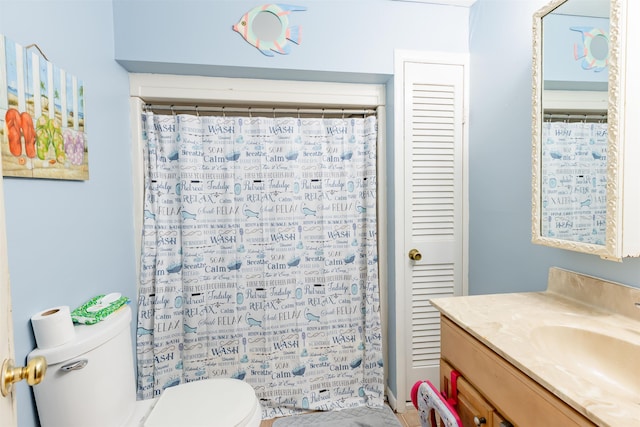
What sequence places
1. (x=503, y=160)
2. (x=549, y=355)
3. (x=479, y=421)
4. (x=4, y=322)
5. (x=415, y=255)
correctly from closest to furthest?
(x=4, y=322) → (x=549, y=355) → (x=479, y=421) → (x=503, y=160) → (x=415, y=255)

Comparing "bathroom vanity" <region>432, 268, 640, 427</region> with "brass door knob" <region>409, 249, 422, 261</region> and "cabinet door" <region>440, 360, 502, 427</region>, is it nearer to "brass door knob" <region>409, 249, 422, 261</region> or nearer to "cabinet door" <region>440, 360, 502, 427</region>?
"cabinet door" <region>440, 360, 502, 427</region>

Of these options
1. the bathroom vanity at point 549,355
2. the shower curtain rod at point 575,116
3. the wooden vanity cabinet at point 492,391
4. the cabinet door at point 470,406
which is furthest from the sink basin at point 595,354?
the shower curtain rod at point 575,116

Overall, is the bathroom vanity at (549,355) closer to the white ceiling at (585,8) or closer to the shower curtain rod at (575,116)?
the shower curtain rod at (575,116)

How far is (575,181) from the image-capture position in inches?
41.4

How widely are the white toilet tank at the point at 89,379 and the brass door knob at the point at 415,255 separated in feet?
4.46

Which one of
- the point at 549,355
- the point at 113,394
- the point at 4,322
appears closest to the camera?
the point at 4,322

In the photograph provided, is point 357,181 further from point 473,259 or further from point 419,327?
point 419,327

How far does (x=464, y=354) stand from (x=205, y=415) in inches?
36.9

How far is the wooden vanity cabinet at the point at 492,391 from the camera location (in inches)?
25.9

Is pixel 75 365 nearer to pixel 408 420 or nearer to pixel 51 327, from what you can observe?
pixel 51 327

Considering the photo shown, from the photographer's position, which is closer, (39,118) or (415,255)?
(39,118)

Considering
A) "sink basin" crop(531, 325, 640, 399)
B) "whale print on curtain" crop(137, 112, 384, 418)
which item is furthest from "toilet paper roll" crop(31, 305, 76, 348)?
"sink basin" crop(531, 325, 640, 399)

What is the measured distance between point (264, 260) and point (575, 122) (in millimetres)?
1483

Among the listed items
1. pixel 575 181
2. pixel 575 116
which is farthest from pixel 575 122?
pixel 575 181
